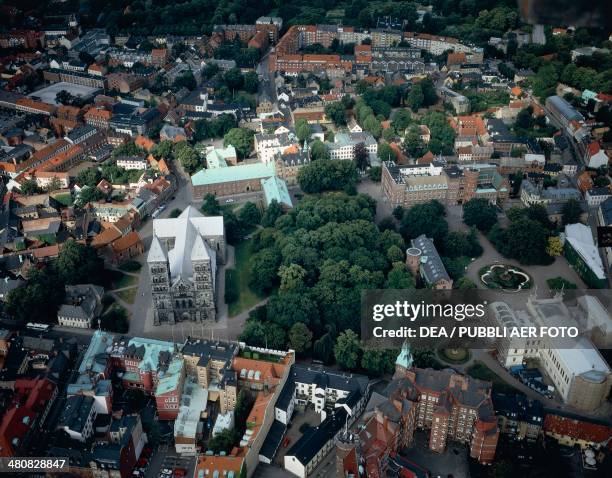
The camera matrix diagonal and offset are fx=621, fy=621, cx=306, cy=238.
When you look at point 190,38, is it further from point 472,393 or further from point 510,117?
point 472,393

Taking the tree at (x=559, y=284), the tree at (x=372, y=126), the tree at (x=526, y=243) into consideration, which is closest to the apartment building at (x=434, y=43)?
the tree at (x=372, y=126)

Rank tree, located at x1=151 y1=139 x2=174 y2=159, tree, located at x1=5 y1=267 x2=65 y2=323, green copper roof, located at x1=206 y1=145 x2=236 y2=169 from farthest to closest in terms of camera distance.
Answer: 1. tree, located at x1=151 y1=139 x2=174 y2=159
2. green copper roof, located at x1=206 y1=145 x2=236 y2=169
3. tree, located at x1=5 y1=267 x2=65 y2=323

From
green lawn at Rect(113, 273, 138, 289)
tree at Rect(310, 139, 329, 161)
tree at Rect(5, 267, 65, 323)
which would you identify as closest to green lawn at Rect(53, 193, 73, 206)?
green lawn at Rect(113, 273, 138, 289)

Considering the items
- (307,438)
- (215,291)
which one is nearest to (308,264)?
(215,291)

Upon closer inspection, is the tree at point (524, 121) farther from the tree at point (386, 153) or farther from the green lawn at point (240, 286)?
the green lawn at point (240, 286)

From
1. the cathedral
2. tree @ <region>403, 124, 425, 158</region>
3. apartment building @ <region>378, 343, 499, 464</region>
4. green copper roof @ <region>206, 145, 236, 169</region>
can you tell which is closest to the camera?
apartment building @ <region>378, 343, 499, 464</region>

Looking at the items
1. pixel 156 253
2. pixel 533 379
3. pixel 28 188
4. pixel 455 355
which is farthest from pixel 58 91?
pixel 533 379

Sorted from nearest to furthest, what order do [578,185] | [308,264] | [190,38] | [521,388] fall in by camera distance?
1. [521,388]
2. [308,264]
3. [578,185]
4. [190,38]

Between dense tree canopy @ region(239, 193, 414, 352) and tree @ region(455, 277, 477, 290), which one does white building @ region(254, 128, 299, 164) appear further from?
tree @ region(455, 277, 477, 290)
